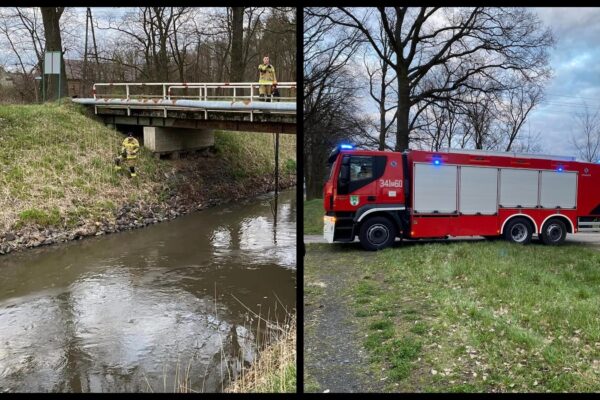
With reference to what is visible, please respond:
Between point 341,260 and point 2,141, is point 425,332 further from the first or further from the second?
point 2,141

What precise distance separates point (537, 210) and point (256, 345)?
6.16m

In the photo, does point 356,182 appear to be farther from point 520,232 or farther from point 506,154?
point 520,232

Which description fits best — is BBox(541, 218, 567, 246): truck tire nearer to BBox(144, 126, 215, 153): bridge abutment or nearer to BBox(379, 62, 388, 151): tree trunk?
BBox(379, 62, 388, 151): tree trunk

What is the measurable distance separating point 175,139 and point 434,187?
8.68m

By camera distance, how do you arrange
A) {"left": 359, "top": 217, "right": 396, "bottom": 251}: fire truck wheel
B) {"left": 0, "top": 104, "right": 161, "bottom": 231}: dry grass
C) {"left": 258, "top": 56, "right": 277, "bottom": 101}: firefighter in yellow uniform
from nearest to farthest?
{"left": 359, "top": 217, "right": 396, "bottom": 251}: fire truck wheel → {"left": 0, "top": 104, "right": 161, "bottom": 231}: dry grass → {"left": 258, "top": 56, "right": 277, "bottom": 101}: firefighter in yellow uniform

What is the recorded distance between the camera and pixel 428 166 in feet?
26.2

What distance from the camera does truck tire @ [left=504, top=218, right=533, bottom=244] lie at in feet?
27.7

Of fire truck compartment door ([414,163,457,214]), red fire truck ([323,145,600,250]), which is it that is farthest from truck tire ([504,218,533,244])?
fire truck compartment door ([414,163,457,214])

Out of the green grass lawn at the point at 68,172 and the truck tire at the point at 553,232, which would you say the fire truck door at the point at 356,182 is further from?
the green grass lawn at the point at 68,172

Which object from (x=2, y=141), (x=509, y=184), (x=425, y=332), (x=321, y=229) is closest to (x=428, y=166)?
(x=509, y=184)

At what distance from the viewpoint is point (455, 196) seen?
318 inches

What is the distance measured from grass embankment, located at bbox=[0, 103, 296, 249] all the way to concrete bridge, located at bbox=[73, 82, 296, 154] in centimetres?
52

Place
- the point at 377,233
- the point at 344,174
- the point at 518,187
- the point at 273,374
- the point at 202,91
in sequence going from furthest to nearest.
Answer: the point at 202,91, the point at 518,187, the point at 377,233, the point at 344,174, the point at 273,374

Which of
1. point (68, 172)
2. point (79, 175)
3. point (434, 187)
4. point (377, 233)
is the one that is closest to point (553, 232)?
point (434, 187)
